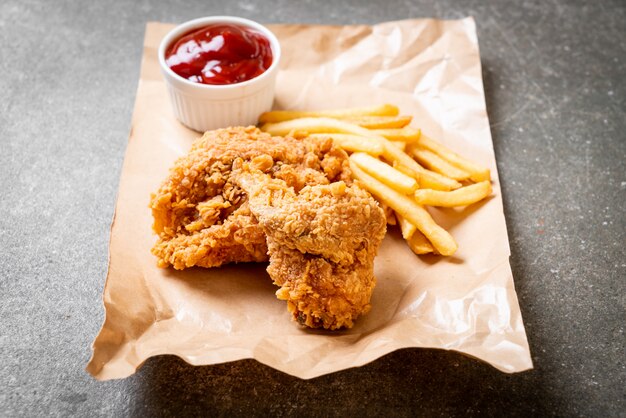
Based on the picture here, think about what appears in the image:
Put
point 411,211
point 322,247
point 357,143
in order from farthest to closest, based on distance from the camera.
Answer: point 357,143
point 411,211
point 322,247

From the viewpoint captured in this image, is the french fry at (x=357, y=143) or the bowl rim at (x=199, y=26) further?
the bowl rim at (x=199, y=26)

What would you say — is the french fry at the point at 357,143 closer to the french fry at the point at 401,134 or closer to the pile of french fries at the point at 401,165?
the pile of french fries at the point at 401,165

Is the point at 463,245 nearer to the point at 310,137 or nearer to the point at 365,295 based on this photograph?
the point at 365,295

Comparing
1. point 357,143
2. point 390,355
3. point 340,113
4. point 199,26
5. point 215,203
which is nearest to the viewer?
point 390,355

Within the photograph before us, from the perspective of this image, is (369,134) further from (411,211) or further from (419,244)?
(419,244)

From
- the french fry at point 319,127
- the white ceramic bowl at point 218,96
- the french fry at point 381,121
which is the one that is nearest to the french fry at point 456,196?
the french fry at point 319,127

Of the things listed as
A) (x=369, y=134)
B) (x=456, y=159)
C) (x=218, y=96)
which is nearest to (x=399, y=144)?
(x=369, y=134)
